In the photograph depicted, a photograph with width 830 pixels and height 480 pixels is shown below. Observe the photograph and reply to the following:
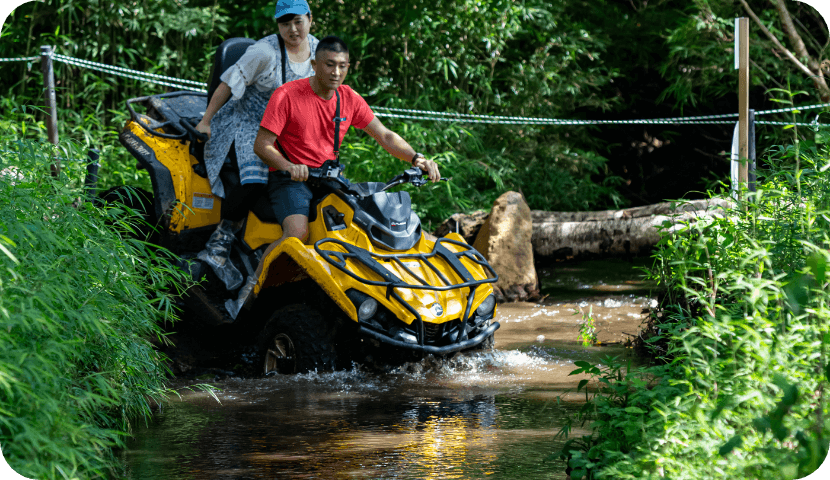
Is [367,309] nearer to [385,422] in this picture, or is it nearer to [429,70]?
[385,422]

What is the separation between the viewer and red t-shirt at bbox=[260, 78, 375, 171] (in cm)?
526

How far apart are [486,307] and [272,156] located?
152cm

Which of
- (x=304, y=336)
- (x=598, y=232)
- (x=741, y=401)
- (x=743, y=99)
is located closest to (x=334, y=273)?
(x=304, y=336)

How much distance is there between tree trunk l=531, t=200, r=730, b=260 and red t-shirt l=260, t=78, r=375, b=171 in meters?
3.72

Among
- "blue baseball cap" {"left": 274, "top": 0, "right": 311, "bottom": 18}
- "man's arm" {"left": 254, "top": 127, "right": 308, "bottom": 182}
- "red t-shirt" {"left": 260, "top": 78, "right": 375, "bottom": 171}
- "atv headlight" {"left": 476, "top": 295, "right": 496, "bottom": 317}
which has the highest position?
"blue baseball cap" {"left": 274, "top": 0, "right": 311, "bottom": 18}

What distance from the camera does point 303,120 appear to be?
209 inches

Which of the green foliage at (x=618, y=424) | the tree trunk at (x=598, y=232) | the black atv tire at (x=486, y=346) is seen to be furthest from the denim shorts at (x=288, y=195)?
the tree trunk at (x=598, y=232)

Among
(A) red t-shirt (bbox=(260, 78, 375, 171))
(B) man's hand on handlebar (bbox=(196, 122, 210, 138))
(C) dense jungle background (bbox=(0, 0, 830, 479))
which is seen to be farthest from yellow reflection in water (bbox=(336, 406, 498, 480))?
(B) man's hand on handlebar (bbox=(196, 122, 210, 138))

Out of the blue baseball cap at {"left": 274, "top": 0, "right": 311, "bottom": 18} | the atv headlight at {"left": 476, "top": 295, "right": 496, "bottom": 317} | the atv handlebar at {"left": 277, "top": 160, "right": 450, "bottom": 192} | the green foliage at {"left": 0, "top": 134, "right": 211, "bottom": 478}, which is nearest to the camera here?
the green foliage at {"left": 0, "top": 134, "right": 211, "bottom": 478}

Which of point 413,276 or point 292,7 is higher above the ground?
point 292,7

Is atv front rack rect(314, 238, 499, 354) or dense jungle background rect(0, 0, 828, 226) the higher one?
dense jungle background rect(0, 0, 828, 226)

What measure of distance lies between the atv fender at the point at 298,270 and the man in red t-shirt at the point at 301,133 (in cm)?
7

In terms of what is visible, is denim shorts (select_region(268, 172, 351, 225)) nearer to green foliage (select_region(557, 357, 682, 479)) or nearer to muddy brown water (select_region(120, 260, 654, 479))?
muddy brown water (select_region(120, 260, 654, 479))

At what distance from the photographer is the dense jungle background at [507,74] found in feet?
33.0
